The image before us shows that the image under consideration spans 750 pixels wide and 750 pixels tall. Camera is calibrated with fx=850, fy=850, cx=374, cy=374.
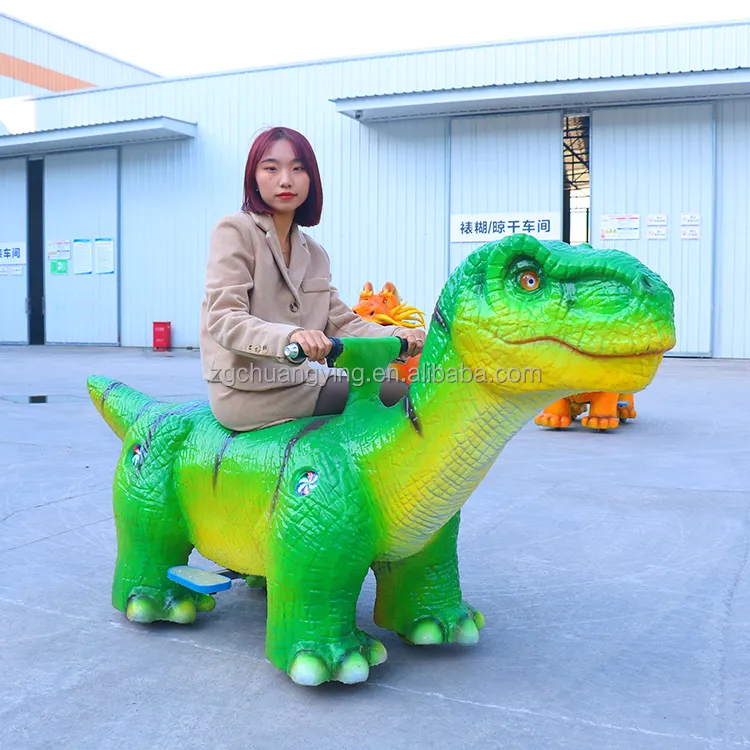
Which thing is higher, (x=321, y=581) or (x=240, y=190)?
(x=240, y=190)

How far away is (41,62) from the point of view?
A: 63.6 ft

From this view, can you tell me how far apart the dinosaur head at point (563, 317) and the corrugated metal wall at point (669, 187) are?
9941mm

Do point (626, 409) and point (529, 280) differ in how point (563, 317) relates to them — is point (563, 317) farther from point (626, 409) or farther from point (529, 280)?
point (626, 409)

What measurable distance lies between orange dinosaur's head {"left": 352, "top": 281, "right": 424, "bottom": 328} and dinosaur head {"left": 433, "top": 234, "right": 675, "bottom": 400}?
2.94 metres

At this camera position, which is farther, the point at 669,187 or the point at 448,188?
the point at 448,188

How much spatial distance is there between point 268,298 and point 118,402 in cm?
69

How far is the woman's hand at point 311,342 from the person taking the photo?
1.72 metres

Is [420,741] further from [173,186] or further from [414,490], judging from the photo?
[173,186]

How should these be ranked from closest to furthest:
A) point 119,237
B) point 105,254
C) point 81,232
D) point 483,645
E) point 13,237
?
point 483,645
point 119,237
point 105,254
point 81,232
point 13,237

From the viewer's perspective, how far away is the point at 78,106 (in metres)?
14.7

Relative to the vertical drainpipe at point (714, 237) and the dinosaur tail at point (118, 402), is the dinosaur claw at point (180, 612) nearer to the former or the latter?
the dinosaur tail at point (118, 402)

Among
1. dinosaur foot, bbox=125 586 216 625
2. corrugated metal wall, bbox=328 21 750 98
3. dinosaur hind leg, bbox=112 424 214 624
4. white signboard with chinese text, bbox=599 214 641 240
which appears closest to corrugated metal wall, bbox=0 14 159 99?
corrugated metal wall, bbox=328 21 750 98

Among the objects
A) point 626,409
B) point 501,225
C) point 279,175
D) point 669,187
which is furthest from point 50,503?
point 669,187

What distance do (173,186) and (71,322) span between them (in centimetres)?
318
